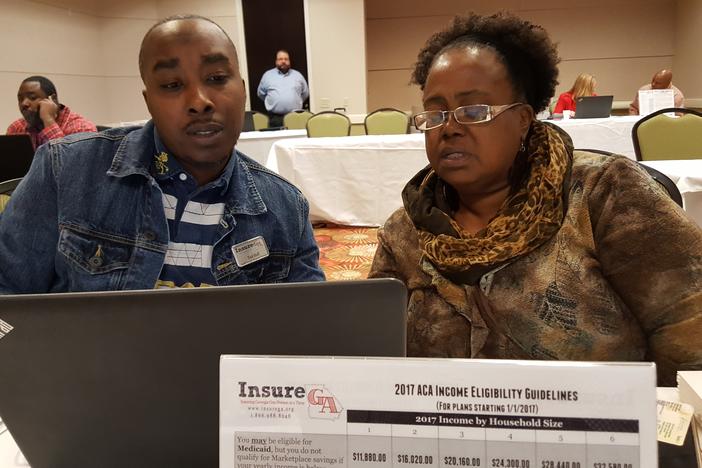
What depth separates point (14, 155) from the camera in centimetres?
270

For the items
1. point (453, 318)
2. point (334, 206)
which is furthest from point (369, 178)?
point (453, 318)

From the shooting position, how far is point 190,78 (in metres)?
0.98

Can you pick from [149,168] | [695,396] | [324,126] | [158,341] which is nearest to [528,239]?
[695,396]

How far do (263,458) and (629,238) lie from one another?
0.76 metres

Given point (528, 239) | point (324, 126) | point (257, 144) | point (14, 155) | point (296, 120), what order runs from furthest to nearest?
1. point (296, 120)
2. point (324, 126)
3. point (257, 144)
4. point (14, 155)
5. point (528, 239)

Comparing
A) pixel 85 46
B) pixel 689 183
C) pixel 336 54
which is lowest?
pixel 689 183

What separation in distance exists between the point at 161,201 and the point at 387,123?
468 centimetres

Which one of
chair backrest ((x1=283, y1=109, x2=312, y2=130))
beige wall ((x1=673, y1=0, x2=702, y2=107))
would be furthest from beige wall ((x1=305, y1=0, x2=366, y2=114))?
beige wall ((x1=673, y1=0, x2=702, y2=107))

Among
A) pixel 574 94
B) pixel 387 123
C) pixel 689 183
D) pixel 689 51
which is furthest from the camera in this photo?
pixel 689 51

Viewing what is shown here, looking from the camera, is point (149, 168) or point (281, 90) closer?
point (149, 168)

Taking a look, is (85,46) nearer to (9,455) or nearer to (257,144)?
(257,144)

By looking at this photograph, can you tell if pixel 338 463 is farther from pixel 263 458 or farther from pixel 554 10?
pixel 554 10

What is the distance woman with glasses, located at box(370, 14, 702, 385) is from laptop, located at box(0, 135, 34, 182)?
2.49 meters

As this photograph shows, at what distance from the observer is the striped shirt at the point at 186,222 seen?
109 cm
